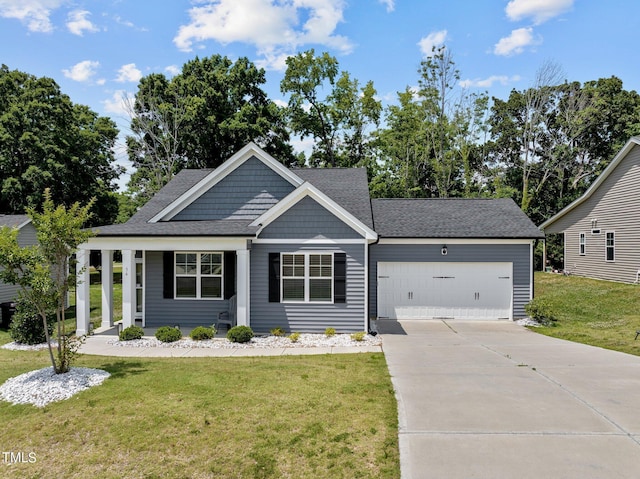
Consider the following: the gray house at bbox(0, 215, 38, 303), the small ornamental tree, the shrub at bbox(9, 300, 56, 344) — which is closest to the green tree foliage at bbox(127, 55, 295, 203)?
the gray house at bbox(0, 215, 38, 303)

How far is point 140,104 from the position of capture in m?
32.1

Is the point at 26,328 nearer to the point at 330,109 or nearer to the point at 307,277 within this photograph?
the point at 307,277

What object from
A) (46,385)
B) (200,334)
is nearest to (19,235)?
(200,334)

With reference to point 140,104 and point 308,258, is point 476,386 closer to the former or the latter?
point 308,258

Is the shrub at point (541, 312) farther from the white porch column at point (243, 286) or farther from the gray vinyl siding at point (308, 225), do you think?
the white porch column at point (243, 286)

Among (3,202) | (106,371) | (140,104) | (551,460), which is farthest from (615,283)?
(3,202)

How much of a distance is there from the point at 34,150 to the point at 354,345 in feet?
84.5

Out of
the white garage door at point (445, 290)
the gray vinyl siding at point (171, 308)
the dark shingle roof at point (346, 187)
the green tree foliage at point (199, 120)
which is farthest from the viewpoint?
the green tree foliage at point (199, 120)

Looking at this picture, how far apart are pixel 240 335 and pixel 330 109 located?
2516cm

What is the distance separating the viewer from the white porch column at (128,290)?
12195 mm

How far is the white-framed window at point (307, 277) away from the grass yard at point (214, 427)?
4.28 metres

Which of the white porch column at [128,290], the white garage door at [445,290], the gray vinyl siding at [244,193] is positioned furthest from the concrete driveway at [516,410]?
the white porch column at [128,290]

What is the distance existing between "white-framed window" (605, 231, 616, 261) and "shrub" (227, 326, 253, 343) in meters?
19.2

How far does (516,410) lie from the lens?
248 inches
